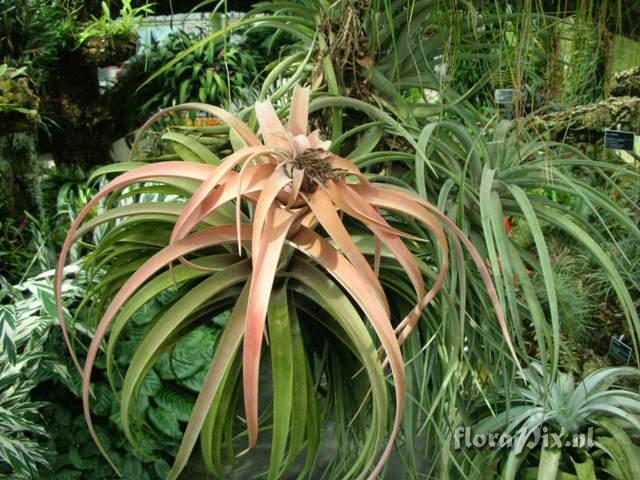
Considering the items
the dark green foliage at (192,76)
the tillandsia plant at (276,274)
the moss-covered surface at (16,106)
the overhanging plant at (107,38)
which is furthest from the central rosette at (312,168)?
the dark green foliage at (192,76)

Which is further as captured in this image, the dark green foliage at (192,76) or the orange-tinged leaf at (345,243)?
the dark green foliage at (192,76)

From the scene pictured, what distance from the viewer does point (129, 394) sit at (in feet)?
2.38

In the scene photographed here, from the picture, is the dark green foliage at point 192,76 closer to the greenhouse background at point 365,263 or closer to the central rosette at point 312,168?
the greenhouse background at point 365,263

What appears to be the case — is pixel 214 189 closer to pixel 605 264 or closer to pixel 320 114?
pixel 320 114

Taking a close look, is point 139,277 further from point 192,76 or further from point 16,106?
point 192,76

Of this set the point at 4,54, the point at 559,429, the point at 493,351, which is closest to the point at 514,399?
the point at 559,429

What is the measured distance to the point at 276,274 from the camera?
731mm

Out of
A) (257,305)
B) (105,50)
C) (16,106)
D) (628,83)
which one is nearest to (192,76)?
(105,50)

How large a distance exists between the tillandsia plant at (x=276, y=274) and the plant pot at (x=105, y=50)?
2.23 meters

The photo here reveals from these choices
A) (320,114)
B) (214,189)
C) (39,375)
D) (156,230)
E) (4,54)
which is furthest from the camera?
(4,54)

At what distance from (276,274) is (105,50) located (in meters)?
2.44

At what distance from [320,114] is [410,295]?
36cm

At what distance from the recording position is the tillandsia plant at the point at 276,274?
650mm

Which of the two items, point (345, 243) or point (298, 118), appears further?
point (298, 118)
